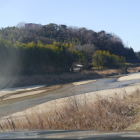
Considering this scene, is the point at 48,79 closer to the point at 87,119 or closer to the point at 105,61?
the point at 105,61

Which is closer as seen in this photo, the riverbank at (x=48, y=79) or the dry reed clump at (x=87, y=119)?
the dry reed clump at (x=87, y=119)

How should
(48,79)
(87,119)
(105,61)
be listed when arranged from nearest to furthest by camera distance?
(87,119) < (48,79) < (105,61)

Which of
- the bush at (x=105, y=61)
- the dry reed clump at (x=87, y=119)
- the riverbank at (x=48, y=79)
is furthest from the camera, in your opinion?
the bush at (x=105, y=61)

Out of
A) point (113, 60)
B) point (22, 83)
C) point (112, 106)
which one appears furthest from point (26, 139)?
point (113, 60)

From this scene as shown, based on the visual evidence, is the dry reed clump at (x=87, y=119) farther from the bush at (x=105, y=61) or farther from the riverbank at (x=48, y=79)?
the bush at (x=105, y=61)

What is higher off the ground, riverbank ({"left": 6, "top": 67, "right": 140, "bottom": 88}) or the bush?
the bush

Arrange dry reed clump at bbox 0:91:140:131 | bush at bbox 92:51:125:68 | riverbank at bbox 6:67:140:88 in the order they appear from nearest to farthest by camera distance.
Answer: dry reed clump at bbox 0:91:140:131, riverbank at bbox 6:67:140:88, bush at bbox 92:51:125:68

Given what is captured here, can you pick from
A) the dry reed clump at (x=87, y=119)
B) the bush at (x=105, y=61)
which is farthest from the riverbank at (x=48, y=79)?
the dry reed clump at (x=87, y=119)

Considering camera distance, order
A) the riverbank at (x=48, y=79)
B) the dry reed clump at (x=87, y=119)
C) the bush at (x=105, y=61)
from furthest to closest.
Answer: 1. the bush at (x=105, y=61)
2. the riverbank at (x=48, y=79)
3. the dry reed clump at (x=87, y=119)

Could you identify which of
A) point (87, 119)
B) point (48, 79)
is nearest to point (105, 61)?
point (48, 79)

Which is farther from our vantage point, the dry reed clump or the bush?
the bush

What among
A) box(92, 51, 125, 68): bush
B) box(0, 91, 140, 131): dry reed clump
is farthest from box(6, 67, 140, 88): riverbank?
box(0, 91, 140, 131): dry reed clump

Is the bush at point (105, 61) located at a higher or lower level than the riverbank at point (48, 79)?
higher

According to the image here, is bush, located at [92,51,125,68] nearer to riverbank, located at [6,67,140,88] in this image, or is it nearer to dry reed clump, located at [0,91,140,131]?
riverbank, located at [6,67,140,88]
